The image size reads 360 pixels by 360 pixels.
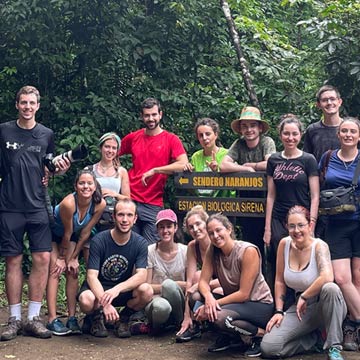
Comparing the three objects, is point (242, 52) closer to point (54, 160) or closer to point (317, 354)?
point (54, 160)

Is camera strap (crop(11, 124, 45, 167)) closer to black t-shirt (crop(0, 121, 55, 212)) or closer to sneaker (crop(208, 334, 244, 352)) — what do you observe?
black t-shirt (crop(0, 121, 55, 212))

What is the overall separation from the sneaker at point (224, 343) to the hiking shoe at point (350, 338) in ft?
2.85

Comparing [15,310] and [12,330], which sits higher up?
[15,310]

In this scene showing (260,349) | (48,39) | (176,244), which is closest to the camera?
(260,349)

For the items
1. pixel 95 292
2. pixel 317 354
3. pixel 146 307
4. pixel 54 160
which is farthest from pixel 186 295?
pixel 54 160

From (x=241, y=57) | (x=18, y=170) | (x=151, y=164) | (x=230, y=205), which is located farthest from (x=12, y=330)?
(x=241, y=57)

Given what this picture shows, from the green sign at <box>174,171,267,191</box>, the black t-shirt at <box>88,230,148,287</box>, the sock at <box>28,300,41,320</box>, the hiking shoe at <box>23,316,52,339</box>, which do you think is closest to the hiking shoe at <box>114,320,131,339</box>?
the black t-shirt at <box>88,230,148,287</box>

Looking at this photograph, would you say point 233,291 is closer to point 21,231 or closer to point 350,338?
point 350,338

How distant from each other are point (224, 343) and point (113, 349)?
97 cm

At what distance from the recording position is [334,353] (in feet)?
17.3

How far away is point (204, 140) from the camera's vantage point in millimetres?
6914

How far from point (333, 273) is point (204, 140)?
1.94m

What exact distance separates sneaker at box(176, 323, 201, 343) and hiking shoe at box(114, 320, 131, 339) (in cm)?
52

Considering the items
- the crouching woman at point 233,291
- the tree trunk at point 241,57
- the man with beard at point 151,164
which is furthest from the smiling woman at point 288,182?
the tree trunk at point 241,57
